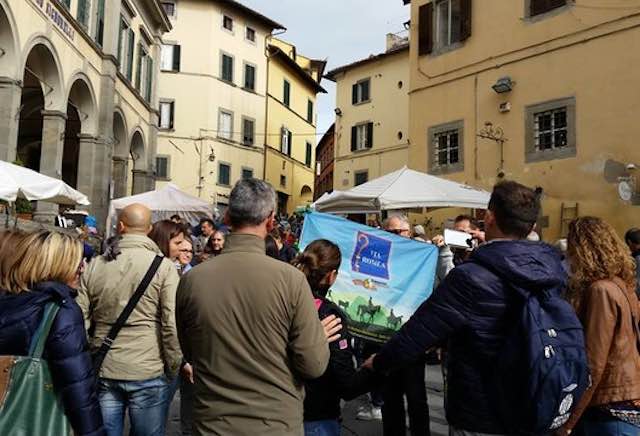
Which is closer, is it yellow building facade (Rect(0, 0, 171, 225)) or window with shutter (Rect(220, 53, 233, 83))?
yellow building facade (Rect(0, 0, 171, 225))

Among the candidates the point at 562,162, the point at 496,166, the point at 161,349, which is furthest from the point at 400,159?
the point at 161,349

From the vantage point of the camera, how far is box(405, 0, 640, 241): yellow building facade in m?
14.0

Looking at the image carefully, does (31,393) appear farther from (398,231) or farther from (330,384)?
(398,231)

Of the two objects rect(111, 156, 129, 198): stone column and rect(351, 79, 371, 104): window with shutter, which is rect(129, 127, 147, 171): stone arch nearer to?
rect(111, 156, 129, 198): stone column

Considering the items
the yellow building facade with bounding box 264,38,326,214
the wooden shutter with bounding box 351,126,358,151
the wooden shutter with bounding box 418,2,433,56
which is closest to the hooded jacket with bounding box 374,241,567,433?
the wooden shutter with bounding box 418,2,433,56

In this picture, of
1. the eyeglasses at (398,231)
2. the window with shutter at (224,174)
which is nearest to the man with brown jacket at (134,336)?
the eyeglasses at (398,231)

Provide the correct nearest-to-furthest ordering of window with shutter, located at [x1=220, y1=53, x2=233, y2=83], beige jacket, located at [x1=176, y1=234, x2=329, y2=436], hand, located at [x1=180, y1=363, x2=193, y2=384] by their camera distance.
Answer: beige jacket, located at [x1=176, y1=234, x2=329, y2=436] → hand, located at [x1=180, y1=363, x2=193, y2=384] → window with shutter, located at [x1=220, y1=53, x2=233, y2=83]

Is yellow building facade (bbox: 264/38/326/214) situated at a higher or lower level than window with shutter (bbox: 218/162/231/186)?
higher

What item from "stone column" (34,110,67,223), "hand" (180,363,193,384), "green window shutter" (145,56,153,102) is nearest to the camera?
"hand" (180,363,193,384)

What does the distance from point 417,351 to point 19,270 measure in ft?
5.63

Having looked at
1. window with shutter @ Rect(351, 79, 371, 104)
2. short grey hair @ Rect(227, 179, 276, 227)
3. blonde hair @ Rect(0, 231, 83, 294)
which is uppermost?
window with shutter @ Rect(351, 79, 371, 104)

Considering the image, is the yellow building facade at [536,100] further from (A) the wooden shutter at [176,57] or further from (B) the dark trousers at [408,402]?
(A) the wooden shutter at [176,57]

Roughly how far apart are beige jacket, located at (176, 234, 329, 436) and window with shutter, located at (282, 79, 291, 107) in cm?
3804

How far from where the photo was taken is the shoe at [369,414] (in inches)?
230
